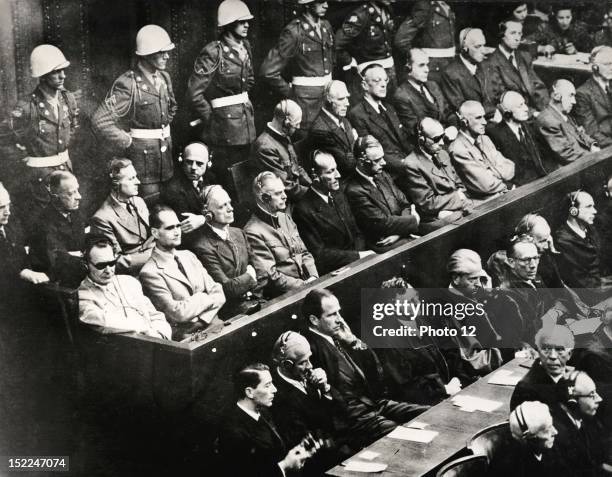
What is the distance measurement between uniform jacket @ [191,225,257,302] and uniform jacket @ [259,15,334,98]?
124 cm

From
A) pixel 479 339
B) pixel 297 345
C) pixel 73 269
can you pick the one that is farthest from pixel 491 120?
pixel 73 269

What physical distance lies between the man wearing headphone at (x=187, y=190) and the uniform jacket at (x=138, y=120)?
0.09 metres

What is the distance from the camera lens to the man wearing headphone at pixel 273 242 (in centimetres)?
1027

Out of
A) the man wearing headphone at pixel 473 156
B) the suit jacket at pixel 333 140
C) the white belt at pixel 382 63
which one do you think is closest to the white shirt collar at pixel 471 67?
the man wearing headphone at pixel 473 156

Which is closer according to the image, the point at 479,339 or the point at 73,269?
the point at 73,269

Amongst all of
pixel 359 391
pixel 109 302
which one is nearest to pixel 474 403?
pixel 359 391

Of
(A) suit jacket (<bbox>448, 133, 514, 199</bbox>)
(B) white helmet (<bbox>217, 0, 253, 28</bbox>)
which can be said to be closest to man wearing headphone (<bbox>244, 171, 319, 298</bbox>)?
(B) white helmet (<bbox>217, 0, 253, 28</bbox>)

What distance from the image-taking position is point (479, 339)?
10.6m

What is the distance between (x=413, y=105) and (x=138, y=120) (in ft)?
7.44

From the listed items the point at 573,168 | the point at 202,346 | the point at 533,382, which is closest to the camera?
the point at 202,346

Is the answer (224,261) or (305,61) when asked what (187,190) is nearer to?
(224,261)

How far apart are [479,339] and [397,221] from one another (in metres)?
1.15

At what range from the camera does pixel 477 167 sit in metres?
11.0

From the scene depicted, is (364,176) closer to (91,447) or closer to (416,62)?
(416,62)
